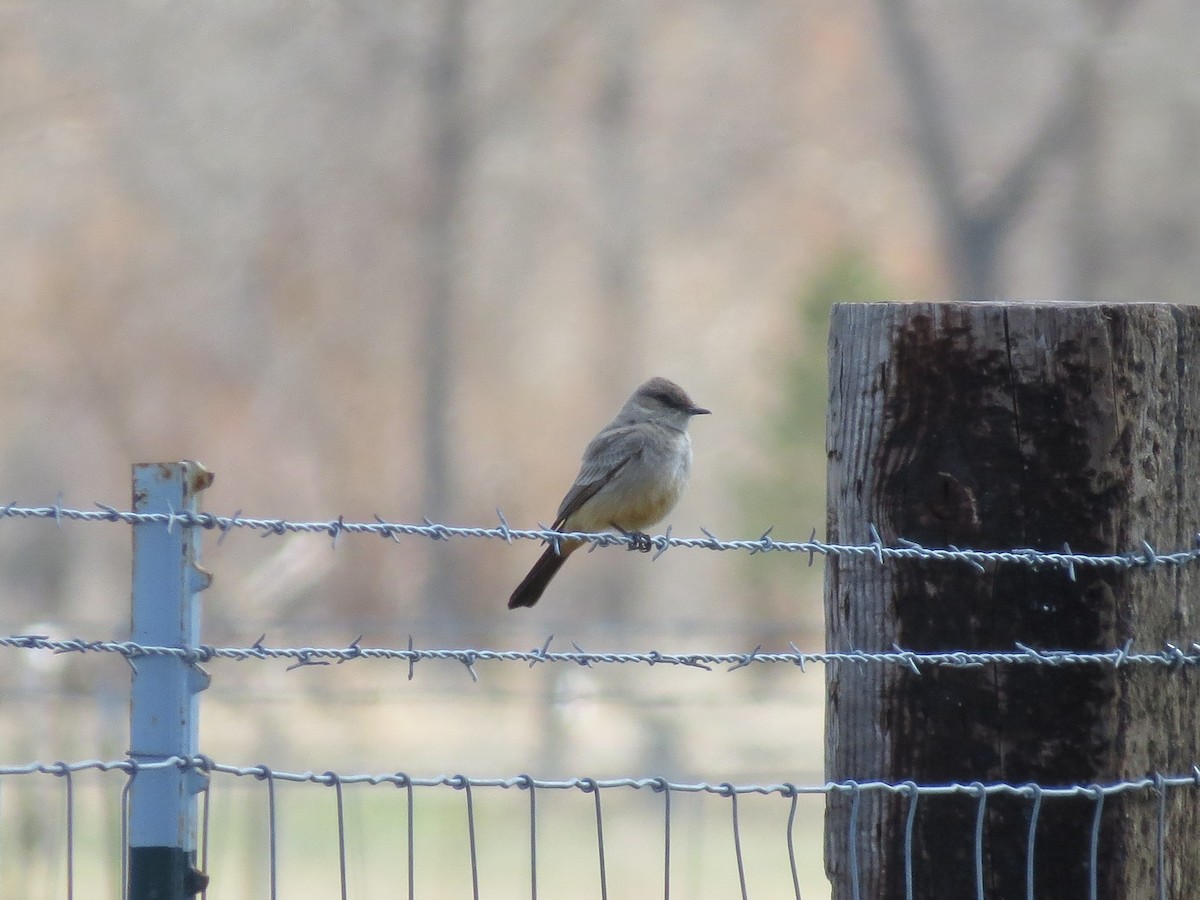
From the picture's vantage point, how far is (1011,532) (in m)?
2.98

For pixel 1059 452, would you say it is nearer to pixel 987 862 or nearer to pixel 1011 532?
pixel 1011 532

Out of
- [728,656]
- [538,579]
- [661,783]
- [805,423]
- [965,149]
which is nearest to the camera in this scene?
[661,783]

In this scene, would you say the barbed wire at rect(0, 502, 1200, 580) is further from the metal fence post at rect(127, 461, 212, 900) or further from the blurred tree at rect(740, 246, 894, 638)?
the blurred tree at rect(740, 246, 894, 638)

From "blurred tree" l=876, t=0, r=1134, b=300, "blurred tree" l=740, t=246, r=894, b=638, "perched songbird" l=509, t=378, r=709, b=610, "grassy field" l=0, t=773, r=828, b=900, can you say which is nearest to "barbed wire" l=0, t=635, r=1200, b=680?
"perched songbird" l=509, t=378, r=709, b=610

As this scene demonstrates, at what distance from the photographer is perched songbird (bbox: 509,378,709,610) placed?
22.1ft

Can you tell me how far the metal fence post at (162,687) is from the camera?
9.30ft

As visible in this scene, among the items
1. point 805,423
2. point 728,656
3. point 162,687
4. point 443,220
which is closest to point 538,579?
point 728,656

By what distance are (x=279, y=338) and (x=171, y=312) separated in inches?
100

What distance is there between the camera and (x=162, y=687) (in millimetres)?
2846

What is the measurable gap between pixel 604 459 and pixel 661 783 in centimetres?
407

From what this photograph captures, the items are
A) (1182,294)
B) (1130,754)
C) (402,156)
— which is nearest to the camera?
(1130,754)

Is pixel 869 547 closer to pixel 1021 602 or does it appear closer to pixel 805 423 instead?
pixel 1021 602

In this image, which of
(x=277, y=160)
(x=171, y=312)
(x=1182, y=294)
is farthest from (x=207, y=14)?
(x=1182, y=294)

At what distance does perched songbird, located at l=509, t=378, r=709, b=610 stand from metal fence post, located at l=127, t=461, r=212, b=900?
3.93m
